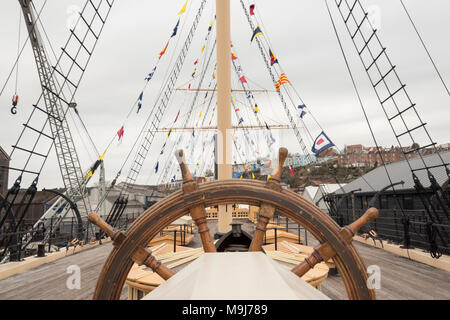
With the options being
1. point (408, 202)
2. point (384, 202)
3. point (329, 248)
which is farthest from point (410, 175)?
point (329, 248)

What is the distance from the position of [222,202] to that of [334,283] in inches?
133

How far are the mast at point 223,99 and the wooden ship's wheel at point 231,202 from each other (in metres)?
2.46

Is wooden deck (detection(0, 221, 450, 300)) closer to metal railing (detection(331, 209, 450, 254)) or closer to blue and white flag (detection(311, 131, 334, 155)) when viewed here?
metal railing (detection(331, 209, 450, 254))

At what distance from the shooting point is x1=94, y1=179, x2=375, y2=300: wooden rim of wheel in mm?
1141

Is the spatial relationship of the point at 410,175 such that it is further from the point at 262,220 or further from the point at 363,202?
the point at 262,220

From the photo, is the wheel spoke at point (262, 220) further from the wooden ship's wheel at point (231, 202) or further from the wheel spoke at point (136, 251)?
the wheel spoke at point (136, 251)

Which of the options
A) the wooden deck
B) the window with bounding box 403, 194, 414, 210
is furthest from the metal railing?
the wooden deck

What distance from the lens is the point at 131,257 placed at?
3.85 ft

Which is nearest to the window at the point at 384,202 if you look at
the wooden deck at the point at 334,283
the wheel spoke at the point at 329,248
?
the wooden deck at the point at 334,283

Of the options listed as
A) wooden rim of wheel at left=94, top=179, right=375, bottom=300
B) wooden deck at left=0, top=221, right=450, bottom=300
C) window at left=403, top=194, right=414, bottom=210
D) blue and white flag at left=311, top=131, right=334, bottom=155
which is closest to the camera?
wooden rim of wheel at left=94, top=179, right=375, bottom=300

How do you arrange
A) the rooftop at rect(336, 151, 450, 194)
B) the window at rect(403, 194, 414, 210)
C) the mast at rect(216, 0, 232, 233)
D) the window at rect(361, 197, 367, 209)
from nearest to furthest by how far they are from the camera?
the mast at rect(216, 0, 232, 233) → the rooftop at rect(336, 151, 450, 194) → the window at rect(403, 194, 414, 210) → the window at rect(361, 197, 367, 209)

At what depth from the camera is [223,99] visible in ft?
12.8

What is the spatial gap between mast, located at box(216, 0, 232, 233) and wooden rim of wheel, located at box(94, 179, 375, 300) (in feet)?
8.09

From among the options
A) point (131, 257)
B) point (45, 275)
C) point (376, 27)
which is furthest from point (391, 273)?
point (45, 275)
